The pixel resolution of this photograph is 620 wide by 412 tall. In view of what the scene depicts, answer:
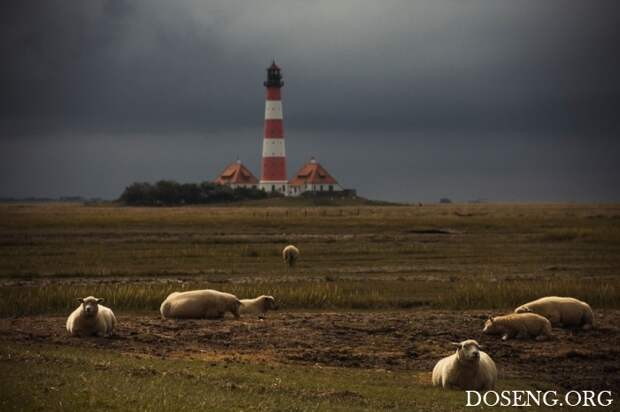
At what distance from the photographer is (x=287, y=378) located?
1594cm

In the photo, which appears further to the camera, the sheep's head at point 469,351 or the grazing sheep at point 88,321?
the grazing sheep at point 88,321

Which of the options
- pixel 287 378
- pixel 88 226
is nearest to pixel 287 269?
pixel 287 378

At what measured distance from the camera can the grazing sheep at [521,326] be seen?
2016 cm

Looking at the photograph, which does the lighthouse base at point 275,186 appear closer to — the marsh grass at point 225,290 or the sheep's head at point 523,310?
the marsh grass at point 225,290

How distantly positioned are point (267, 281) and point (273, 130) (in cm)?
9557

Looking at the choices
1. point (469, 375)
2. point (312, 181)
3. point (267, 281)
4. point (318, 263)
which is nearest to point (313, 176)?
point (312, 181)

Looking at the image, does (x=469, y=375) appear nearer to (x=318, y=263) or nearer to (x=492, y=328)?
(x=492, y=328)

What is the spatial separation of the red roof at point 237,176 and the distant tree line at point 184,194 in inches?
302

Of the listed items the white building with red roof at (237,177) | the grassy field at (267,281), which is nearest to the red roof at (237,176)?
the white building with red roof at (237,177)

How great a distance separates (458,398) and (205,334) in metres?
7.22

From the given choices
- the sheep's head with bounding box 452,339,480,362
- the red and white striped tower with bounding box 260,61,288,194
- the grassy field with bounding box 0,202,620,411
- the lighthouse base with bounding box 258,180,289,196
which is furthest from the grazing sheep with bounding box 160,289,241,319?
the lighthouse base with bounding box 258,180,289,196

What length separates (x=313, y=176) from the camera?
141875mm

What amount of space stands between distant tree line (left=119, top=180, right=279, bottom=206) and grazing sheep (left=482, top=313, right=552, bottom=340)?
112m

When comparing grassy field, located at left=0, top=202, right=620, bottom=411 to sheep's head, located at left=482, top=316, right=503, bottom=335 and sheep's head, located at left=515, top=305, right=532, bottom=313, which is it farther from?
sheep's head, located at left=515, top=305, right=532, bottom=313
